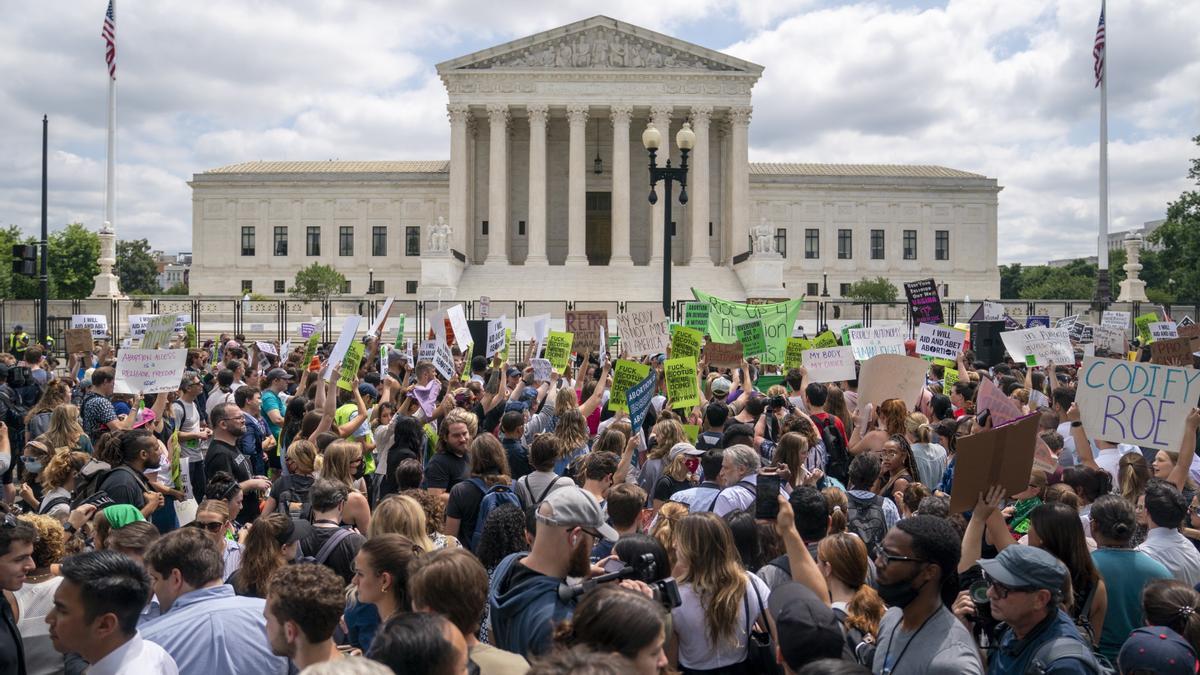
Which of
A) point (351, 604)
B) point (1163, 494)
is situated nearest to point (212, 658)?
point (351, 604)

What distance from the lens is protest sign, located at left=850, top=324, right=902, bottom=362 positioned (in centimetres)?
1488

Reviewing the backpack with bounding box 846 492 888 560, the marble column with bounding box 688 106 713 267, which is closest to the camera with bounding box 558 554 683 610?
the backpack with bounding box 846 492 888 560

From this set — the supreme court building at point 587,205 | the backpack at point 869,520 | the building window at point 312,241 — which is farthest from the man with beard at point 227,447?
the building window at point 312,241

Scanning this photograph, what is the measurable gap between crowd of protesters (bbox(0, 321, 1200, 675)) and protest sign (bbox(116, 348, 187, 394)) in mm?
1905

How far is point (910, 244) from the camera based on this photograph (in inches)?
3002

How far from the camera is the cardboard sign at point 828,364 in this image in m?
12.4

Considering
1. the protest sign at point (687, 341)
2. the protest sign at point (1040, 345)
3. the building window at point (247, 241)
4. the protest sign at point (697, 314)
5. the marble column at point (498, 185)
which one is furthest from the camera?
the building window at point (247, 241)

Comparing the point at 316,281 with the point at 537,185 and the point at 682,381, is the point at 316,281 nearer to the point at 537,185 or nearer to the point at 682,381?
the point at 537,185

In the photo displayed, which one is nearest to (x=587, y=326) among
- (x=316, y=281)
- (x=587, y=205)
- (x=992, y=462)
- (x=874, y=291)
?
(x=992, y=462)

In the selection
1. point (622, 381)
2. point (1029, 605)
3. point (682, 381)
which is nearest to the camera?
point (1029, 605)

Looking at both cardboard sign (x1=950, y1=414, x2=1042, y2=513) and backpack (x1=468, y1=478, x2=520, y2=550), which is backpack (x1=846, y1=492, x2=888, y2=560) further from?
backpack (x1=468, y1=478, x2=520, y2=550)

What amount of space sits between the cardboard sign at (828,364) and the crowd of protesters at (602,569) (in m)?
3.65

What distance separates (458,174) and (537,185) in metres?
4.58

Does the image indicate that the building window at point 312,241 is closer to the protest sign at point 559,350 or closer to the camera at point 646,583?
the protest sign at point 559,350
